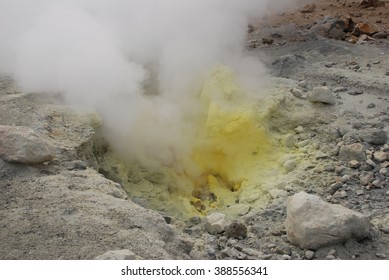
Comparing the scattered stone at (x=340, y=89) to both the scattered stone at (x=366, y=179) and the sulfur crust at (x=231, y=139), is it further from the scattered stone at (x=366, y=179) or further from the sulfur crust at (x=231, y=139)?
the scattered stone at (x=366, y=179)

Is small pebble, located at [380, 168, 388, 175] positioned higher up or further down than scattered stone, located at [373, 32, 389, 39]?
further down

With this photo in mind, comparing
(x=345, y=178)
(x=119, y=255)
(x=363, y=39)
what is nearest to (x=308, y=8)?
(x=363, y=39)

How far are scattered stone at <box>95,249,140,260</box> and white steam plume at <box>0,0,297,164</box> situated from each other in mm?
1678

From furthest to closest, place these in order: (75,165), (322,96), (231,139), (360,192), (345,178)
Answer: (322,96)
(231,139)
(345,178)
(360,192)
(75,165)

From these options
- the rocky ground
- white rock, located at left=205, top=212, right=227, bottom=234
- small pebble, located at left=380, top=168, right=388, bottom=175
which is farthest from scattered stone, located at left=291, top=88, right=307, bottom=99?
white rock, located at left=205, top=212, right=227, bottom=234

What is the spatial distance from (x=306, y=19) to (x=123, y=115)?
13.6ft

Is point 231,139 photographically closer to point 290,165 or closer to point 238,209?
point 290,165

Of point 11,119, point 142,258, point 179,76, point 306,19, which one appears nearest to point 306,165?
point 179,76

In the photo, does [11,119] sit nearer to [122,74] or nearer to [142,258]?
[122,74]

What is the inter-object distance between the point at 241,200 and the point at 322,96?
130 cm

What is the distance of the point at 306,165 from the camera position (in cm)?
357

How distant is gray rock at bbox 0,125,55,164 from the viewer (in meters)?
2.95

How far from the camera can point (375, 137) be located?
145 inches

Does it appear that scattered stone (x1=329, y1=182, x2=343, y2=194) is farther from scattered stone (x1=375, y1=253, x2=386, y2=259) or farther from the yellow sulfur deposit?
scattered stone (x1=375, y1=253, x2=386, y2=259)
